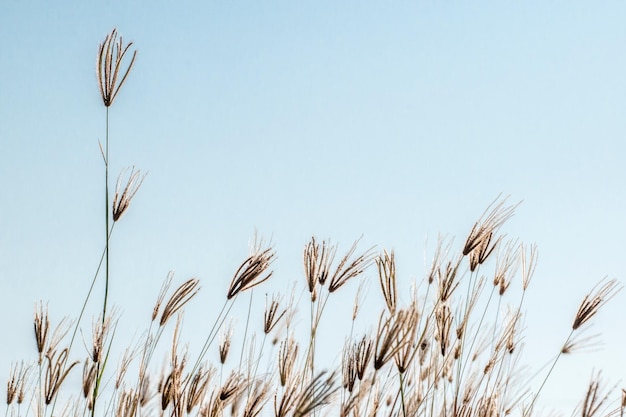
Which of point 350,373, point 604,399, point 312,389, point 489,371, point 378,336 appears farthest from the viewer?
point 489,371

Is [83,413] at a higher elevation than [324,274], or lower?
lower

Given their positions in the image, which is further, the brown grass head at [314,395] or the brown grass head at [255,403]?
the brown grass head at [255,403]

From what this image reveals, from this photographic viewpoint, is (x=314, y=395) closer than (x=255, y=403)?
Yes

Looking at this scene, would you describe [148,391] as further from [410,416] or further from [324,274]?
[410,416]

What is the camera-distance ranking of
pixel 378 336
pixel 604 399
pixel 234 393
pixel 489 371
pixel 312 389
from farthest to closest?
pixel 489 371
pixel 604 399
pixel 234 393
pixel 378 336
pixel 312 389

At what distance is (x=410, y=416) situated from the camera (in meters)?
1.76

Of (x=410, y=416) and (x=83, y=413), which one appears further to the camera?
(x=83, y=413)

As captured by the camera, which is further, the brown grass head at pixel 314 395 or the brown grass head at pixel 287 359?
the brown grass head at pixel 287 359

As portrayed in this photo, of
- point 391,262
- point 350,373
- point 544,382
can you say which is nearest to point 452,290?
point 391,262

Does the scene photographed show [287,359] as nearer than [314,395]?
No

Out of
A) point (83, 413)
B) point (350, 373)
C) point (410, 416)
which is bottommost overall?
point (83, 413)

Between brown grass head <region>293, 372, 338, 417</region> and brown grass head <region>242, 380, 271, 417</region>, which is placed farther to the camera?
brown grass head <region>242, 380, 271, 417</region>

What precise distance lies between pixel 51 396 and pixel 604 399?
1426mm

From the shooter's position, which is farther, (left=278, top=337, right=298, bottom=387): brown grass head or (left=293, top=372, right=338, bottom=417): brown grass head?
(left=278, top=337, right=298, bottom=387): brown grass head
